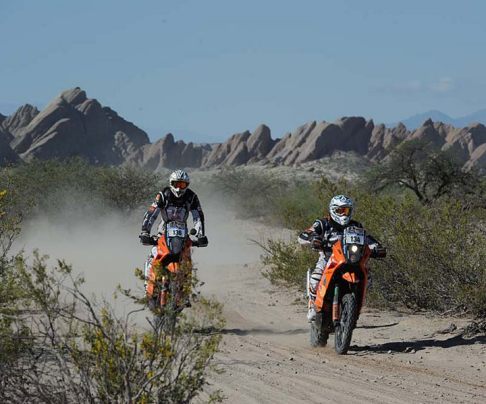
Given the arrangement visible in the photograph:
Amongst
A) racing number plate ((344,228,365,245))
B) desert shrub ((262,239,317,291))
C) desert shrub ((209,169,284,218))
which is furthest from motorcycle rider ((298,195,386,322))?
desert shrub ((209,169,284,218))

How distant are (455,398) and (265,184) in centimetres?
3377

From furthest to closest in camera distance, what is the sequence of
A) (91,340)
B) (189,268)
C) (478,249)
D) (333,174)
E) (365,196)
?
(333,174) → (365,196) → (478,249) → (189,268) → (91,340)

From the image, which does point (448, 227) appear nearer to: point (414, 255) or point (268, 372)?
point (414, 255)

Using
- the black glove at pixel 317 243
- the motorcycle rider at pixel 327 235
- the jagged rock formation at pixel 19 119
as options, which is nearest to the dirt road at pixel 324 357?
the motorcycle rider at pixel 327 235

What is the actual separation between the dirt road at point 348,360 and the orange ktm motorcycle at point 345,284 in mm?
360

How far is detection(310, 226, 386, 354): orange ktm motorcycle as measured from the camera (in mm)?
9758

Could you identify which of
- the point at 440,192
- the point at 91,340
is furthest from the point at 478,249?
the point at 440,192

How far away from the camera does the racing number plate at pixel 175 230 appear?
10.9 metres

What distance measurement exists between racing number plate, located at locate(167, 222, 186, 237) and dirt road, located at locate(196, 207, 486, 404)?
1.46 meters

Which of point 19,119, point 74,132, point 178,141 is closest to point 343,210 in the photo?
point 74,132

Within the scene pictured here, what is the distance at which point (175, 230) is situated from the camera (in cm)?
1096

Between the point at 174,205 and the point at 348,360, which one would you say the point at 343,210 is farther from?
the point at 174,205

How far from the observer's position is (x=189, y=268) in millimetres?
6371

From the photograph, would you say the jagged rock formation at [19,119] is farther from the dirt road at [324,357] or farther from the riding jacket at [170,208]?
the riding jacket at [170,208]
